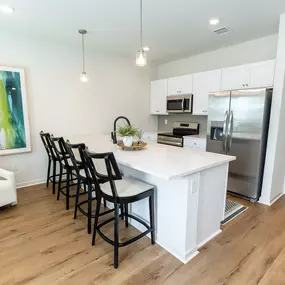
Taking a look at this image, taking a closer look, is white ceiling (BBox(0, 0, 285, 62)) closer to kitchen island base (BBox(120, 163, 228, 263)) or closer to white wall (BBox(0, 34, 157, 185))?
white wall (BBox(0, 34, 157, 185))

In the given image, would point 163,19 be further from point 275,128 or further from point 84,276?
point 84,276

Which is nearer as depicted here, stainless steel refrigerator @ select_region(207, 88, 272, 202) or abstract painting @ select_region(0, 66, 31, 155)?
stainless steel refrigerator @ select_region(207, 88, 272, 202)

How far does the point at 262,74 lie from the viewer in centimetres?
308

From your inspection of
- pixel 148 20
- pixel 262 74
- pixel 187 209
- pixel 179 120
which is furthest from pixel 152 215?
pixel 179 120

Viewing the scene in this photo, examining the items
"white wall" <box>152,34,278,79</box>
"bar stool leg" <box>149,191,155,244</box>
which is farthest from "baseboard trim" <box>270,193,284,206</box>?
→ "white wall" <box>152,34,278,79</box>

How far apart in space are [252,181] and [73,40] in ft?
12.4

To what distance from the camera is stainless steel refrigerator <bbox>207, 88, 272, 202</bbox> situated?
290cm

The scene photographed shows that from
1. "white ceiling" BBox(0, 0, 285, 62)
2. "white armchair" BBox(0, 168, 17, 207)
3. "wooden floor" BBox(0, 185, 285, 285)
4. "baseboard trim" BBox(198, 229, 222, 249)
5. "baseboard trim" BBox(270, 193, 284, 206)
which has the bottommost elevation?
"wooden floor" BBox(0, 185, 285, 285)

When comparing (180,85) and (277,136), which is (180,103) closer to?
(180,85)

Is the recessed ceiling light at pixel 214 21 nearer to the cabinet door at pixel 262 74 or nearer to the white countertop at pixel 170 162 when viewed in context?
the cabinet door at pixel 262 74

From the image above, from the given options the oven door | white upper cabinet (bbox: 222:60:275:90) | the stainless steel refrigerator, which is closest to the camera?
the stainless steel refrigerator

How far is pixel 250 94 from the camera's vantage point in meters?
2.92

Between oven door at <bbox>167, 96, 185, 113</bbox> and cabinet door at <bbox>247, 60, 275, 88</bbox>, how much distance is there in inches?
56.6

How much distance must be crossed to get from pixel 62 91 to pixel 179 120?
271 cm
